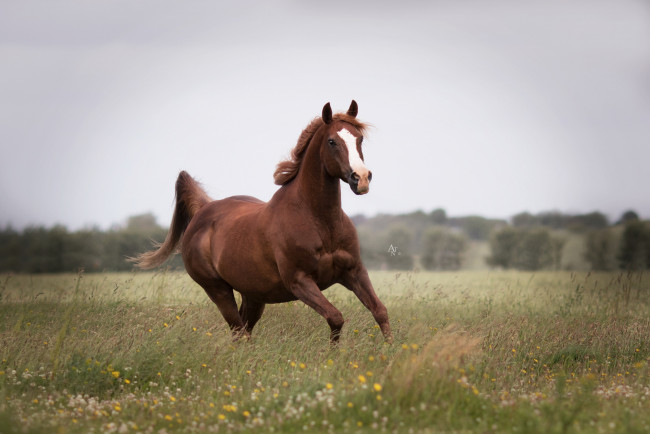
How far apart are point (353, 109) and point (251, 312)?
Result: 3.54 metres

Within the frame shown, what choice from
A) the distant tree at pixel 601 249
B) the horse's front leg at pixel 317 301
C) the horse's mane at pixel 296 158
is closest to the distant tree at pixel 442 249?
the distant tree at pixel 601 249

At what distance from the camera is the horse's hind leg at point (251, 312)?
872cm

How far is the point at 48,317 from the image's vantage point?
9.55 m

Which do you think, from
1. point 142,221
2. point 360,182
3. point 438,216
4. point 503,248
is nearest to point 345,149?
point 360,182

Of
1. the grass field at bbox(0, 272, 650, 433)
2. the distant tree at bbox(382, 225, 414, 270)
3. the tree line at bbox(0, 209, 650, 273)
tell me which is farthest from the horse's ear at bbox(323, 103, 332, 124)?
the distant tree at bbox(382, 225, 414, 270)

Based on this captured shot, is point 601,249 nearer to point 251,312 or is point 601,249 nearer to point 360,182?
point 251,312

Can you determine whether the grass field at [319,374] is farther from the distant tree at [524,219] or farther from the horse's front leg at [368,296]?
the distant tree at [524,219]

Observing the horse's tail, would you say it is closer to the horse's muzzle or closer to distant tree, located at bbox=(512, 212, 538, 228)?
the horse's muzzle

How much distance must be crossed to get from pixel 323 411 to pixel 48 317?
673 centimetres

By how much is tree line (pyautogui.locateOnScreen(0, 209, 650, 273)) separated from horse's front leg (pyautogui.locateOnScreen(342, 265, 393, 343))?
1953 cm

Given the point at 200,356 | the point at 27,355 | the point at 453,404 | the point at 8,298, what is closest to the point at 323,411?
the point at 453,404

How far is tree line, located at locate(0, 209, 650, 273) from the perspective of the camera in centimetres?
3350

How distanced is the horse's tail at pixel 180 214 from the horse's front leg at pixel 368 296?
412 centimetres

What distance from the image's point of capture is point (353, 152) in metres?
6.20
